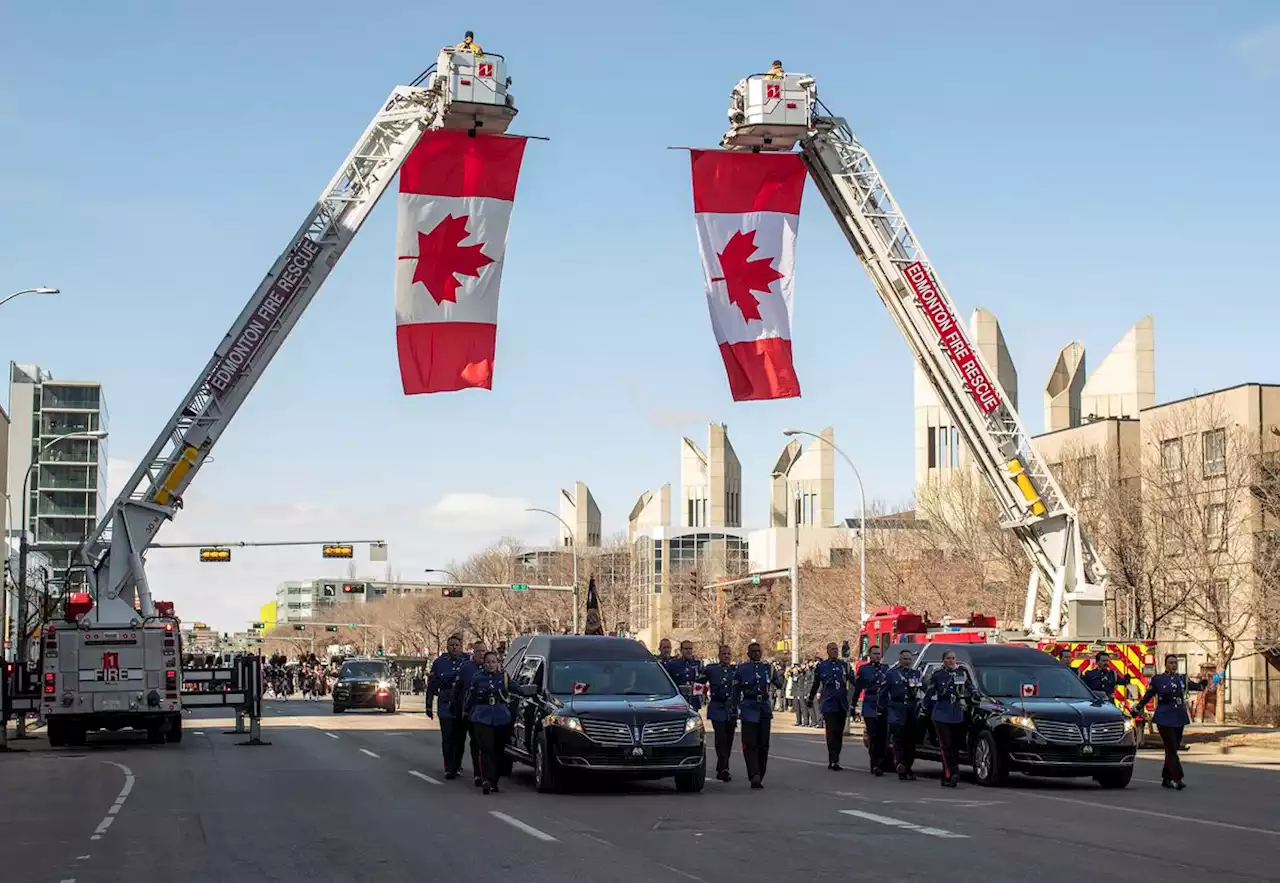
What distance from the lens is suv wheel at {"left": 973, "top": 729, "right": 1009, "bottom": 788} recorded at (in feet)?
69.6

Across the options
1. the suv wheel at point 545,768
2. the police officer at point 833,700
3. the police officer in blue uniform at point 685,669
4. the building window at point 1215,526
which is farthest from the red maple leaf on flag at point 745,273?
the building window at point 1215,526

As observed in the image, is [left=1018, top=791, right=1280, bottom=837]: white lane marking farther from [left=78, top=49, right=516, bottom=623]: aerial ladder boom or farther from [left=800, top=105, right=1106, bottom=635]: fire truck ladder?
[left=78, top=49, right=516, bottom=623]: aerial ladder boom

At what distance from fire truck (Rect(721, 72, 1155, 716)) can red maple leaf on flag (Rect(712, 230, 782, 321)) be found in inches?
69.0

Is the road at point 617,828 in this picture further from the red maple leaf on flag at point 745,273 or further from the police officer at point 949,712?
the red maple leaf on flag at point 745,273

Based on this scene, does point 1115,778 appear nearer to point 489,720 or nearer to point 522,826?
point 489,720

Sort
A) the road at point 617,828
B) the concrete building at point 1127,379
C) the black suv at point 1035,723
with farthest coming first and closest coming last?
the concrete building at point 1127,379, the black suv at point 1035,723, the road at point 617,828

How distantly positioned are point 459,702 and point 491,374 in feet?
31.8

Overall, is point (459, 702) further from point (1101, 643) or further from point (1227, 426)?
point (1227, 426)

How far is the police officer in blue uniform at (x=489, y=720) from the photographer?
20.2 meters

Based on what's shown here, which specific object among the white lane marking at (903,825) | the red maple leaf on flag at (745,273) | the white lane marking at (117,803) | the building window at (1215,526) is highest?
the red maple leaf on flag at (745,273)

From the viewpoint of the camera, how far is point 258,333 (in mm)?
30312

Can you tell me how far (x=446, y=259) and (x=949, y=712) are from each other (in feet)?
45.3

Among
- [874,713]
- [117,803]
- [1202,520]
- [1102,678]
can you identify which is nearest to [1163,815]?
[874,713]

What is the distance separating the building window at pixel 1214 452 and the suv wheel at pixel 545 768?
108ft
